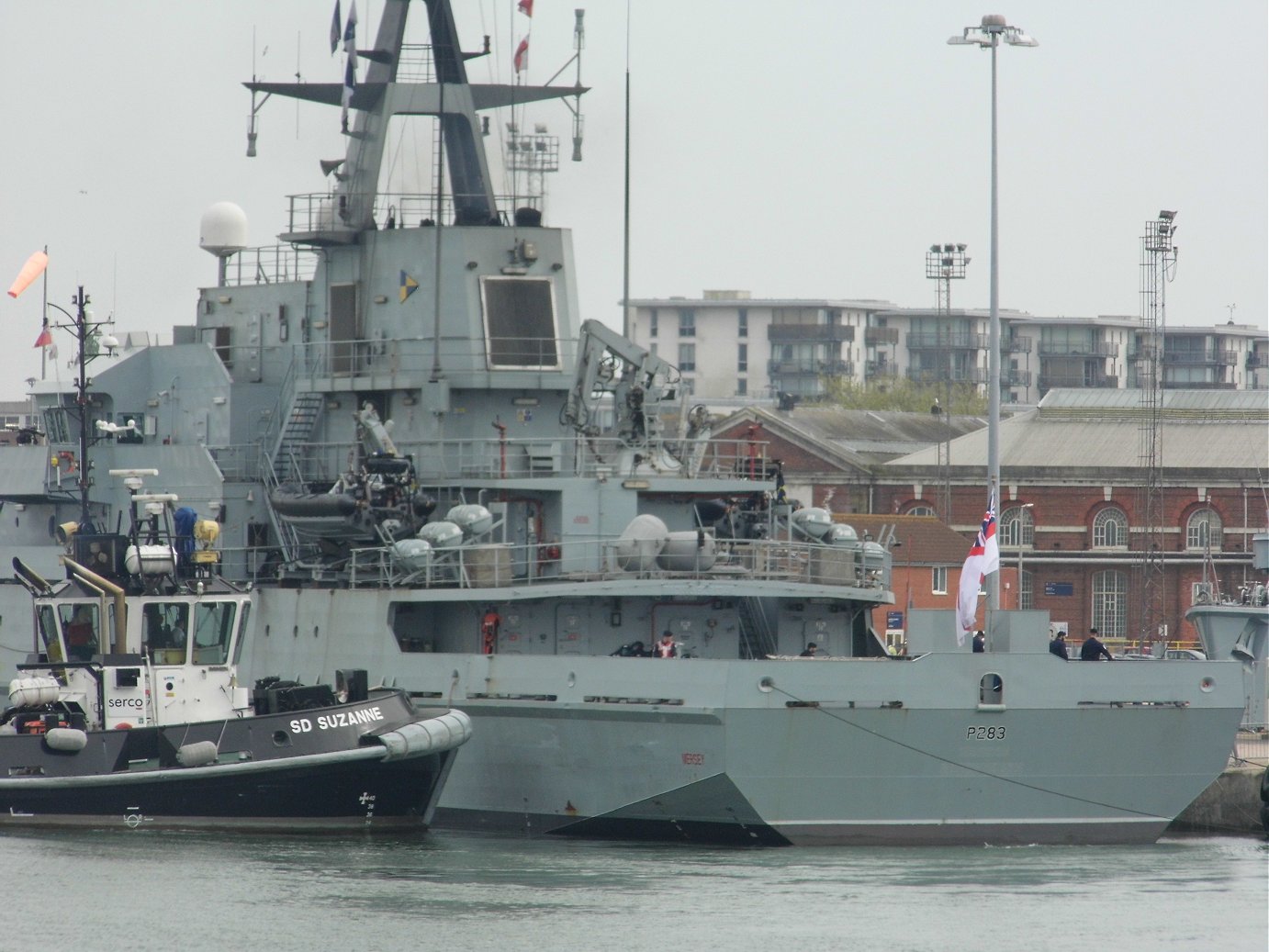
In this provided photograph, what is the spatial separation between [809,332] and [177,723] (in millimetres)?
91596

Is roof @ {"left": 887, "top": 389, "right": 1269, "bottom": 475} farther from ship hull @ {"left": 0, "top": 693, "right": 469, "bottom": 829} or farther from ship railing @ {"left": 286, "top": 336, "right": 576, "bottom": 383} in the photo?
ship hull @ {"left": 0, "top": 693, "right": 469, "bottom": 829}

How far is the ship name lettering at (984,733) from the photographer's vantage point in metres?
25.2

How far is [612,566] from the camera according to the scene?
26.7 meters

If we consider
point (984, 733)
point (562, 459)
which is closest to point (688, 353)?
point (562, 459)

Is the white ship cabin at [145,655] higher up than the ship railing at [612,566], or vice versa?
the ship railing at [612,566]

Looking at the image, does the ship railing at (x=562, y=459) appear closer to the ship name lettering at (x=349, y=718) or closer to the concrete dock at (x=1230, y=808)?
the ship name lettering at (x=349, y=718)

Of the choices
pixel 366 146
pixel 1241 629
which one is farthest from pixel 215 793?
pixel 1241 629

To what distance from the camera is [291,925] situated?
822 inches

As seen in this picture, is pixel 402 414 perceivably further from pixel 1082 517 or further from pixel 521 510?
pixel 1082 517

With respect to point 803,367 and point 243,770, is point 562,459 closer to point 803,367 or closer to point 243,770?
point 243,770

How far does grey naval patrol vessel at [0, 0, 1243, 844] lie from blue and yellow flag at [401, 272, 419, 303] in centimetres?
5

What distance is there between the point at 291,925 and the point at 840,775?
23.5 feet

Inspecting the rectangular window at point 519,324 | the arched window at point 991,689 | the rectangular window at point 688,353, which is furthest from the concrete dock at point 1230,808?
the rectangular window at point 688,353

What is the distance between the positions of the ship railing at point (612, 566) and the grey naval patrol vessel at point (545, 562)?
2.0 inches
